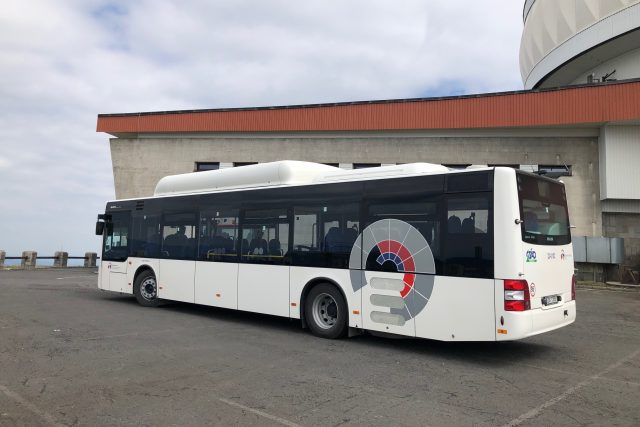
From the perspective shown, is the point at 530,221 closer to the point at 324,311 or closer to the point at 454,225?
the point at 454,225

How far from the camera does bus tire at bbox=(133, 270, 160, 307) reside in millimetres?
12387

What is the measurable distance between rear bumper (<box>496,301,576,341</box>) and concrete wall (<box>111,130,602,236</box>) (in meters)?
17.2

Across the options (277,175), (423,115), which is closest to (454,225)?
(277,175)

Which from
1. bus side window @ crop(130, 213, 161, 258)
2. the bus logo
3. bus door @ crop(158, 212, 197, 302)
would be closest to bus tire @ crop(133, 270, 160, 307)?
bus door @ crop(158, 212, 197, 302)

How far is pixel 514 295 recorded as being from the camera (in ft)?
21.5

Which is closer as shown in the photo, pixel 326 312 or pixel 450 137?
pixel 326 312

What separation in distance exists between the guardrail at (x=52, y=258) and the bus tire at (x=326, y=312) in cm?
2223

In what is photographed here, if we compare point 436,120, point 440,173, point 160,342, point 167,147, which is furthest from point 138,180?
point 440,173

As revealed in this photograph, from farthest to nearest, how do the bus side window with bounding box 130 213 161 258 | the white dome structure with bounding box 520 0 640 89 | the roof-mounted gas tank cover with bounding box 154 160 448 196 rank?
the white dome structure with bounding box 520 0 640 89 < the bus side window with bounding box 130 213 161 258 < the roof-mounted gas tank cover with bounding box 154 160 448 196

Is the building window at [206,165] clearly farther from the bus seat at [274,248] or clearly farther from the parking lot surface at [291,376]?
the bus seat at [274,248]

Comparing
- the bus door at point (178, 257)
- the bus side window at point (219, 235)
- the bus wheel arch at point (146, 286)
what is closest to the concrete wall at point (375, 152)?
the bus wheel arch at point (146, 286)

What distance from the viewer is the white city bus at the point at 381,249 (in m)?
6.76

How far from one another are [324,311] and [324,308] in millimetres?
56

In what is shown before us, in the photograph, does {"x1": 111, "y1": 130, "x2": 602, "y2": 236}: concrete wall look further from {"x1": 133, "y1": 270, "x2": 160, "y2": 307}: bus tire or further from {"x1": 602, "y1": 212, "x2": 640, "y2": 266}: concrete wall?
{"x1": 133, "y1": 270, "x2": 160, "y2": 307}: bus tire
